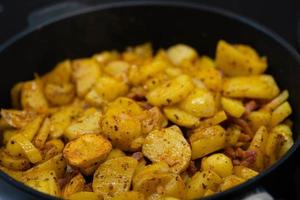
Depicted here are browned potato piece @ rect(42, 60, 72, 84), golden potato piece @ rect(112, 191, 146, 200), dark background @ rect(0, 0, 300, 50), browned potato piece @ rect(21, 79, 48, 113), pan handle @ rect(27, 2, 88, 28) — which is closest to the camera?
golden potato piece @ rect(112, 191, 146, 200)

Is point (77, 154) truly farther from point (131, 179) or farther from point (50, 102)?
point (50, 102)

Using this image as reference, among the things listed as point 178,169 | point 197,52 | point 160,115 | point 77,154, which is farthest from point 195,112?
point 197,52

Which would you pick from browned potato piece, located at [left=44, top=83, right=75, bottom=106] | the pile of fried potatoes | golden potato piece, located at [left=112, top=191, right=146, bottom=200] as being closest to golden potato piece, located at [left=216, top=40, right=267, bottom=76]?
the pile of fried potatoes

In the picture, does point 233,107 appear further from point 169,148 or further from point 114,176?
point 114,176

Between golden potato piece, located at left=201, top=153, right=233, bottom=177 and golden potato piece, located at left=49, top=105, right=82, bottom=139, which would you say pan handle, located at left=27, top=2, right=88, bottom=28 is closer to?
golden potato piece, located at left=49, top=105, right=82, bottom=139

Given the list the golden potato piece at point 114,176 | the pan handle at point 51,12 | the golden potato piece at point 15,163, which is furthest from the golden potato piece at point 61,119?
the pan handle at point 51,12

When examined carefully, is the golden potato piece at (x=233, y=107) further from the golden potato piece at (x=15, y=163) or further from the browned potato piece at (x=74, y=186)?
the golden potato piece at (x=15, y=163)

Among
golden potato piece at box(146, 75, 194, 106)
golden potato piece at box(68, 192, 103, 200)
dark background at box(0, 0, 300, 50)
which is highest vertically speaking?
dark background at box(0, 0, 300, 50)
